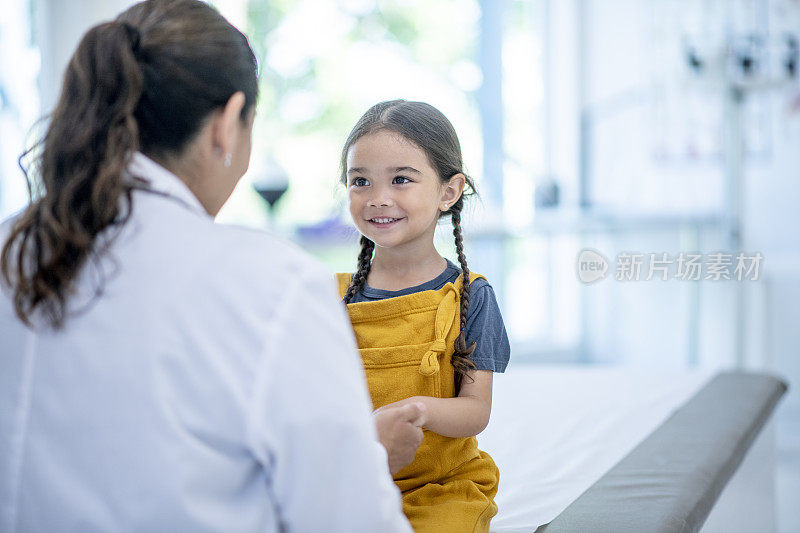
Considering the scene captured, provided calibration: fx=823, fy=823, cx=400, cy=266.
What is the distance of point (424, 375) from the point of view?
112cm

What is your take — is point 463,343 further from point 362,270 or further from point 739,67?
point 739,67

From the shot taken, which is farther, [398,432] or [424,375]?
[424,375]

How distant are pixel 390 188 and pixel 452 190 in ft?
0.41

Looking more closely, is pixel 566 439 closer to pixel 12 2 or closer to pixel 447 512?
pixel 447 512

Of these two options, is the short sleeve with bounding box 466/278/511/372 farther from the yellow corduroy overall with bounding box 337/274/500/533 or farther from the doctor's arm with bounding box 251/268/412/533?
the doctor's arm with bounding box 251/268/412/533

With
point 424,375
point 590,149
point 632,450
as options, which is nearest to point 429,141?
point 424,375

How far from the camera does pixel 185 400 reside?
67cm

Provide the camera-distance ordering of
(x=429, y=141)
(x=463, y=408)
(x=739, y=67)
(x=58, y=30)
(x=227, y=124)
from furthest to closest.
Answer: (x=739, y=67) → (x=58, y=30) → (x=429, y=141) → (x=463, y=408) → (x=227, y=124)

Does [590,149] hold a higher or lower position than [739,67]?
lower

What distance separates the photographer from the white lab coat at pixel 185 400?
668 millimetres

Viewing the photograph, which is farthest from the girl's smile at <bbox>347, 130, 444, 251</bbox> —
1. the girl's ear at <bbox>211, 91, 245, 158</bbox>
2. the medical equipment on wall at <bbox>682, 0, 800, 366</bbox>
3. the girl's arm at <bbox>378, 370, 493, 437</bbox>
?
the medical equipment on wall at <bbox>682, 0, 800, 366</bbox>

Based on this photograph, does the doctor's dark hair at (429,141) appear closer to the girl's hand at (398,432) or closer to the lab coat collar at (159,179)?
the girl's hand at (398,432)

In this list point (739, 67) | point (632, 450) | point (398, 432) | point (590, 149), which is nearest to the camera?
point (398, 432)

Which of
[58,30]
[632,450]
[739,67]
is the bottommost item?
[632,450]
